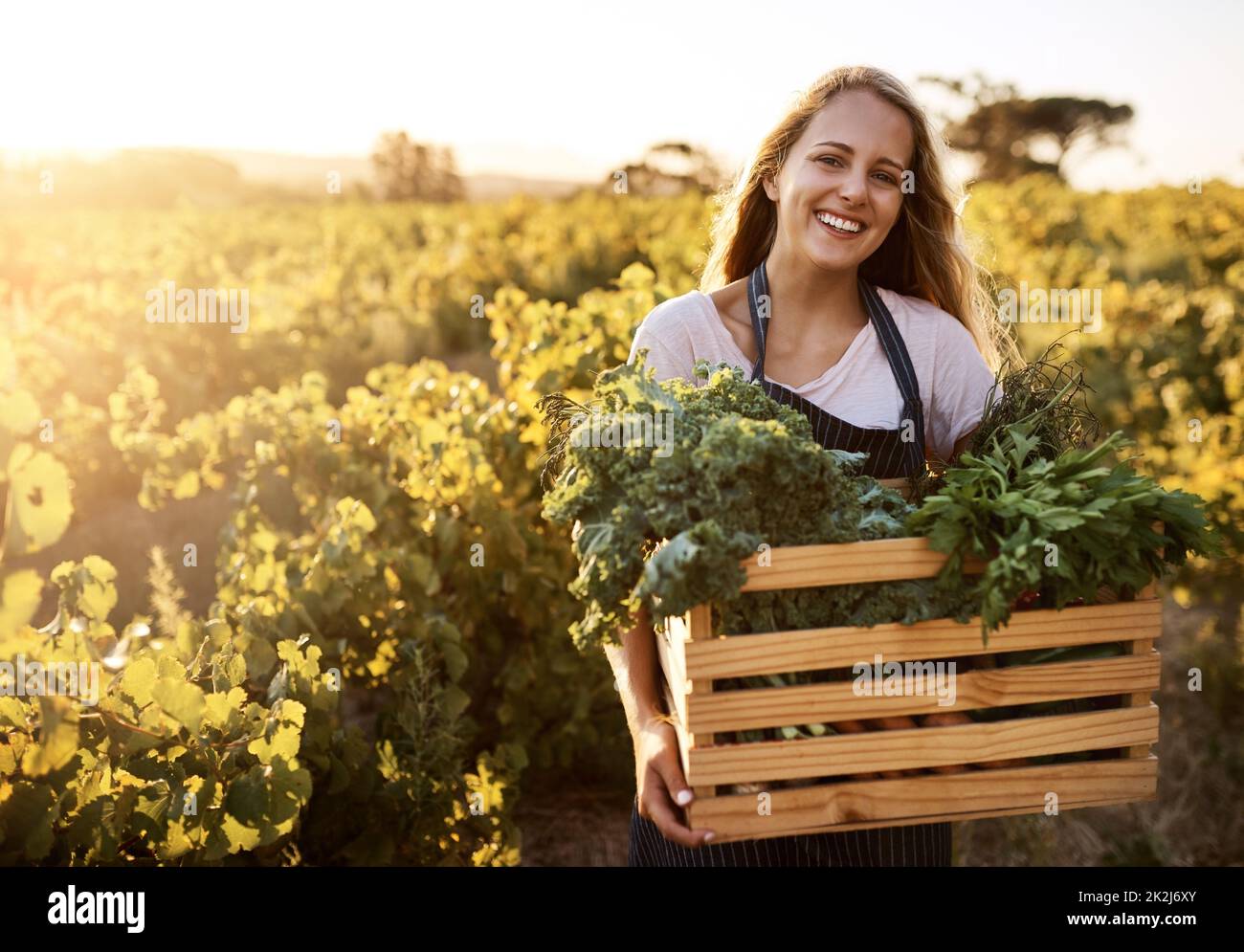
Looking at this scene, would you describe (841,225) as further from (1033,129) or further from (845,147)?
(1033,129)

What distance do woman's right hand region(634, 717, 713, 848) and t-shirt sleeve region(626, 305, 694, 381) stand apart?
2.51 ft

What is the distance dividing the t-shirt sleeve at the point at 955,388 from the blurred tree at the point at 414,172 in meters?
37.2

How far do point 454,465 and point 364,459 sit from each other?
0.78m

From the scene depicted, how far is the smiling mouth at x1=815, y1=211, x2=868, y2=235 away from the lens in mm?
2234

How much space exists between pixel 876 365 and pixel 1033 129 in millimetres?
52322

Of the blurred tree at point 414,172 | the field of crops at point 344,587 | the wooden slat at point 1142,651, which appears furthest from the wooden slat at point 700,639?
the blurred tree at point 414,172

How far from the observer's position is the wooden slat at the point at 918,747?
1.60 metres

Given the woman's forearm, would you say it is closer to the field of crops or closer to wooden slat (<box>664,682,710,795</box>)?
wooden slat (<box>664,682,710,795</box>)

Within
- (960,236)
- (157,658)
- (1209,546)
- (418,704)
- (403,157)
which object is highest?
(403,157)

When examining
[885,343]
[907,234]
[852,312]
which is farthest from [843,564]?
[907,234]

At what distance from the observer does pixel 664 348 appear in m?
2.21
